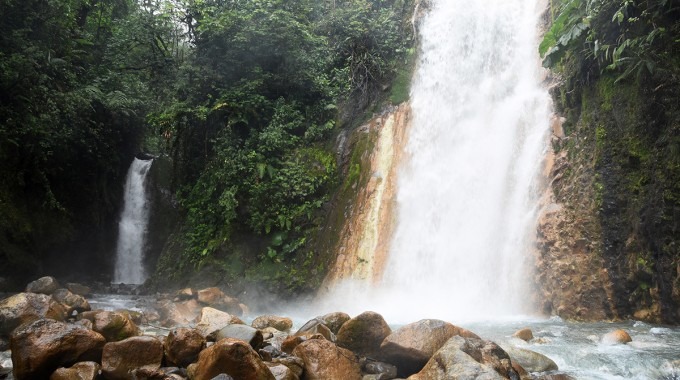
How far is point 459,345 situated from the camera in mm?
5117

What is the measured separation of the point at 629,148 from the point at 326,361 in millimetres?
6380

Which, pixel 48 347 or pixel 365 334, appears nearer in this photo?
pixel 48 347

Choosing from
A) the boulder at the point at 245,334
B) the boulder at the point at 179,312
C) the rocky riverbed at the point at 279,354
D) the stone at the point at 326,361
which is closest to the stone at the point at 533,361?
the rocky riverbed at the point at 279,354

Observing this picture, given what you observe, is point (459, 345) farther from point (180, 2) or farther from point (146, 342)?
point (180, 2)

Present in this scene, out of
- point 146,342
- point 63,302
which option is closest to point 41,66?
point 63,302

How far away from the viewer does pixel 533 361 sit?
18.5ft

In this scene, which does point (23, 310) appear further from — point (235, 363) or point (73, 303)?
point (235, 363)

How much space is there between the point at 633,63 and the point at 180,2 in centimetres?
1483

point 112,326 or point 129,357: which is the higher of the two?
point 112,326

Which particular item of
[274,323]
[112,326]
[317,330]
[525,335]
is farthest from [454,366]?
[112,326]

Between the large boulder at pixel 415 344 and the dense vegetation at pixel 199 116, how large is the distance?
657 centimetres

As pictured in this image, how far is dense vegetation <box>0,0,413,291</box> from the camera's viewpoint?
12.7 metres

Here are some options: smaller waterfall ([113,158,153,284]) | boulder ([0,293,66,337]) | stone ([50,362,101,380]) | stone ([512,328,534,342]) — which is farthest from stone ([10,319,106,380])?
smaller waterfall ([113,158,153,284])

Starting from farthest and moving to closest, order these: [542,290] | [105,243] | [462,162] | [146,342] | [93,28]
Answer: [93,28], [105,243], [462,162], [542,290], [146,342]
